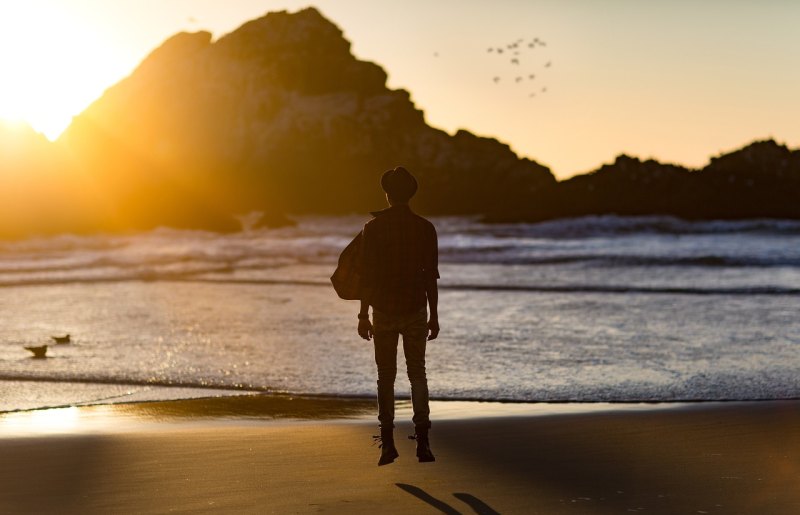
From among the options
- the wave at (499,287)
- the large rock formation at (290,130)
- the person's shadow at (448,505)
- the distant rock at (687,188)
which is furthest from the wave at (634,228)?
the large rock formation at (290,130)

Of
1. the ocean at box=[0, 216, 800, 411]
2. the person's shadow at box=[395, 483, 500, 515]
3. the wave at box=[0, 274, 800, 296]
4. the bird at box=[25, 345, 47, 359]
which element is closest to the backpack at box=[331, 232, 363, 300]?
the person's shadow at box=[395, 483, 500, 515]

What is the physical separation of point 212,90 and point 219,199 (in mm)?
38078

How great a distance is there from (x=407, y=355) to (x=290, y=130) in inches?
5834

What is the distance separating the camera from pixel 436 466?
6.13 metres

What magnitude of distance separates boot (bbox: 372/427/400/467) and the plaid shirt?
0.72 metres

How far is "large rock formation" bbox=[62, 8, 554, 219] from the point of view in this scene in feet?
427

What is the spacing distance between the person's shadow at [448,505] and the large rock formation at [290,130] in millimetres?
101785

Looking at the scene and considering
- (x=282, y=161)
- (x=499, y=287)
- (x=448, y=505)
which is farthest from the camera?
(x=282, y=161)

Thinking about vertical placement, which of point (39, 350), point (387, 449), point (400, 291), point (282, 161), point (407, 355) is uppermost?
point (282, 161)

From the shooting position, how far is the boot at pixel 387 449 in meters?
6.11

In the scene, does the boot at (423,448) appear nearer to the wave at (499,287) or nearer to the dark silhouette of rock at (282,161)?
the wave at (499,287)

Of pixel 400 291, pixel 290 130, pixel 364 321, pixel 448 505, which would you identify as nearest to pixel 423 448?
pixel 364 321

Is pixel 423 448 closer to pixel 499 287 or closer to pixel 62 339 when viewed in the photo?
pixel 62 339

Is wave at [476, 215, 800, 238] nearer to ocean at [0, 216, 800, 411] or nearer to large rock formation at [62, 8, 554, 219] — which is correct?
ocean at [0, 216, 800, 411]
